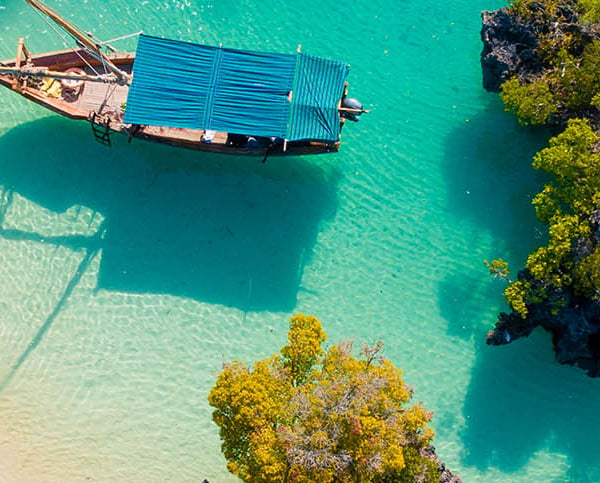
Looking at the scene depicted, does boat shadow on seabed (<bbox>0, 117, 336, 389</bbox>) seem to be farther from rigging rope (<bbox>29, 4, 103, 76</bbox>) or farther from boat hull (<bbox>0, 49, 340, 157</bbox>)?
rigging rope (<bbox>29, 4, 103, 76</bbox>)

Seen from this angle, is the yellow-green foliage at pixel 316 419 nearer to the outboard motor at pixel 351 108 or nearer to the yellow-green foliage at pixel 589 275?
the yellow-green foliage at pixel 589 275

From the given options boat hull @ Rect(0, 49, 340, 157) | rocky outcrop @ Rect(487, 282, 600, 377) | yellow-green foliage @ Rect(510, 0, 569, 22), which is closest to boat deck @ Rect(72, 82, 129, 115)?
boat hull @ Rect(0, 49, 340, 157)

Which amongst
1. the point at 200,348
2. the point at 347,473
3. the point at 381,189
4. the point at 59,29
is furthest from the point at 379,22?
the point at 347,473

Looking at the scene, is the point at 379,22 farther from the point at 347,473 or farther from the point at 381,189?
the point at 347,473

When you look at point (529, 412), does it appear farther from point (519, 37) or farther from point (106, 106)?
point (106, 106)

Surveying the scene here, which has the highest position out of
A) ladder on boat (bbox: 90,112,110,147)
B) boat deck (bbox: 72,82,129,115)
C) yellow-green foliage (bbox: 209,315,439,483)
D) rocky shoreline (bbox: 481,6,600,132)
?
rocky shoreline (bbox: 481,6,600,132)

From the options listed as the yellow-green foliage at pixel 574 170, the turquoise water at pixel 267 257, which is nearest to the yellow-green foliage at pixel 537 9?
the turquoise water at pixel 267 257

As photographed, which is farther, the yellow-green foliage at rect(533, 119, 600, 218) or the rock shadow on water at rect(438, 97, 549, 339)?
the rock shadow on water at rect(438, 97, 549, 339)

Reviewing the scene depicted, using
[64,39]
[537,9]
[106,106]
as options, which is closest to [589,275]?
[537,9]
